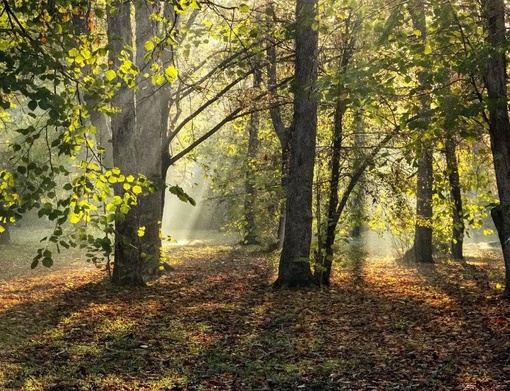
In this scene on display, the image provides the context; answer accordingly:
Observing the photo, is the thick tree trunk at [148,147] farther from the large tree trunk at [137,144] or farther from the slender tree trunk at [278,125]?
the slender tree trunk at [278,125]

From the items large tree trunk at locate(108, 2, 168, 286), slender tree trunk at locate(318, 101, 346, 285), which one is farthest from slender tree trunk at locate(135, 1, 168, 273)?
slender tree trunk at locate(318, 101, 346, 285)

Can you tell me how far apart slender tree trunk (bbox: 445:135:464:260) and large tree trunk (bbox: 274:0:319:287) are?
9.71 feet

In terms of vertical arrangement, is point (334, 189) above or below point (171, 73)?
below

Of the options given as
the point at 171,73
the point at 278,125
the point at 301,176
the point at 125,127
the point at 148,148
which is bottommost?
the point at 301,176

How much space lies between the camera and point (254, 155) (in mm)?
30312

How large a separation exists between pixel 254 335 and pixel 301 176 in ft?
16.5

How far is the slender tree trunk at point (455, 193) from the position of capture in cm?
1478

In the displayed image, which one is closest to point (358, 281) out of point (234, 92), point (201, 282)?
point (201, 282)

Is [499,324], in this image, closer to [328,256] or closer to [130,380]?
[328,256]

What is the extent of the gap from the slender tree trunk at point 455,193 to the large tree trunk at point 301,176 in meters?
2.96

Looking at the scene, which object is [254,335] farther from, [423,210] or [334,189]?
[423,210]

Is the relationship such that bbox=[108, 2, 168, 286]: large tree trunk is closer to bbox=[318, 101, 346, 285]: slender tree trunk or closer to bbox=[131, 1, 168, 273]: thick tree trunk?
bbox=[131, 1, 168, 273]: thick tree trunk

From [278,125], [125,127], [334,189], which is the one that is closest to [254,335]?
[334,189]

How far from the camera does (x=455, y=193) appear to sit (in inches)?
770
